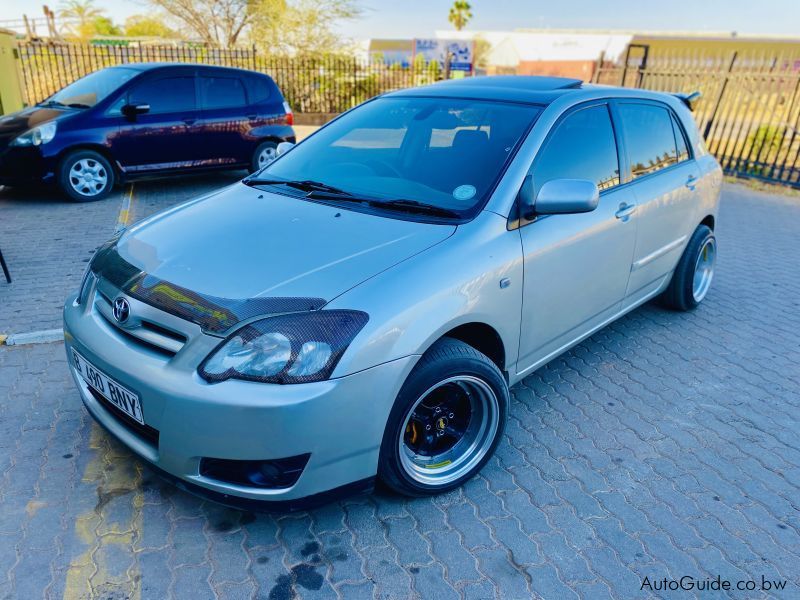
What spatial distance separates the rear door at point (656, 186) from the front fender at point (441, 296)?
1.42m

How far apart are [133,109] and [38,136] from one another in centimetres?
115

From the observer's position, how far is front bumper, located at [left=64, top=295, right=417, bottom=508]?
208cm

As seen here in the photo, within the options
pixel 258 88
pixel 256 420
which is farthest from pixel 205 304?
pixel 258 88

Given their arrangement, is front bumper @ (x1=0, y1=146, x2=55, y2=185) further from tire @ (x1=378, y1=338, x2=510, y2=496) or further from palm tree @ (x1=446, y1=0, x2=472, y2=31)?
palm tree @ (x1=446, y1=0, x2=472, y2=31)

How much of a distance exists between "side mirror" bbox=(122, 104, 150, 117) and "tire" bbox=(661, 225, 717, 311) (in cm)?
660

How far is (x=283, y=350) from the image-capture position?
2.13 metres

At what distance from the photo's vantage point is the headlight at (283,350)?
2109mm

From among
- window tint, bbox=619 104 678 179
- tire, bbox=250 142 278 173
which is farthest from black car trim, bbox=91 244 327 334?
tire, bbox=250 142 278 173

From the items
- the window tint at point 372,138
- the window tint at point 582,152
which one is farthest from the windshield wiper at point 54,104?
the window tint at point 582,152

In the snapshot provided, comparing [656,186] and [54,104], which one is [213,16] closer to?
[54,104]

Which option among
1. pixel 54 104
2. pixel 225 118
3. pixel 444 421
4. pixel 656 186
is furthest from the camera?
pixel 225 118

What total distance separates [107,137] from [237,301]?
21.1 ft

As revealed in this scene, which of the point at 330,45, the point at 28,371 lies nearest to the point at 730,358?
the point at 28,371

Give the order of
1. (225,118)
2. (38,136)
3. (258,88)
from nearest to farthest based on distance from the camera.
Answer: (38,136) < (225,118) < (258,88)
